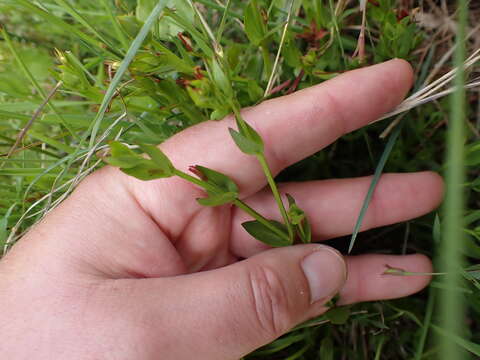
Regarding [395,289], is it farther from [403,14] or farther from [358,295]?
[403,14]

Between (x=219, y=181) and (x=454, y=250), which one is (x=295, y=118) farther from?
(x=454, y=250)

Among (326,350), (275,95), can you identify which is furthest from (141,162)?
(326,350)

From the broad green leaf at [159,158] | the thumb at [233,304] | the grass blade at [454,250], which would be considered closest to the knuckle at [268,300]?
the thumb at [233,304]

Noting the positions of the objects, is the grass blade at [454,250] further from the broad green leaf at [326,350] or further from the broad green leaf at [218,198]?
the broad green leaf at [326,350]

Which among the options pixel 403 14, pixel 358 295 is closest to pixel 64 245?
pixel 358 295

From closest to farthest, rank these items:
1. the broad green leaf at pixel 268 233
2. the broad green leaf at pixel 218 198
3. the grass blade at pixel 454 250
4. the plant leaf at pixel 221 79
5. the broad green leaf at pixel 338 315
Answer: the grass blade at pixel 454 250 < the plant leaf at pixel 221 79 < the broad green leaf at pixel 218 198 < the broad green leaf at pixel 268 233 < the broad green leaf at pixel 338 315

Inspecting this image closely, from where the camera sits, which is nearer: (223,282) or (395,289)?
(223,282)
